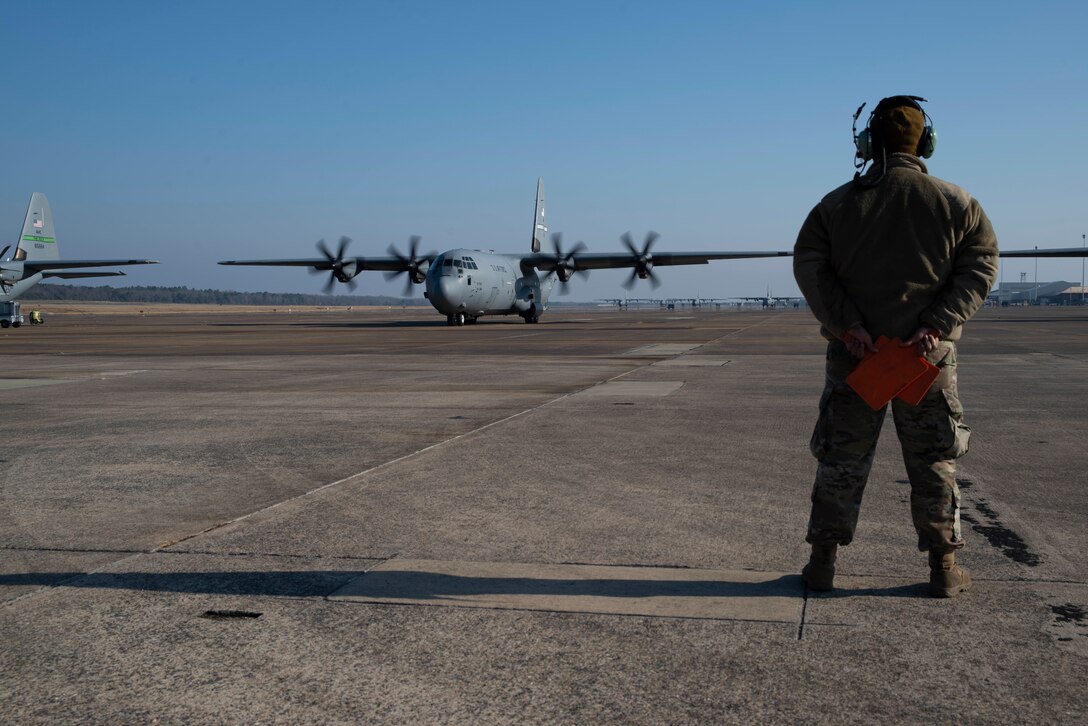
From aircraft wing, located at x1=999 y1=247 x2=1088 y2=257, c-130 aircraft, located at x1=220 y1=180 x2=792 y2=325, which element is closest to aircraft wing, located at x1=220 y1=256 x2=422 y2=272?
c-130 aircraft, located at x1=220 y1=180 x2=792 y2=325

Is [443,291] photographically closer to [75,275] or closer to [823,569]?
[75,275]

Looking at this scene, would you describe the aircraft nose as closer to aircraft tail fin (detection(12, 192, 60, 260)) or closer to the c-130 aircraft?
the c-130 aircraft

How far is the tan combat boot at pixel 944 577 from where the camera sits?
→ 158 inches

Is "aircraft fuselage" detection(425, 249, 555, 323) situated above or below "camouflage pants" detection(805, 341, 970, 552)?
above

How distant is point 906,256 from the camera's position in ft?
13.7

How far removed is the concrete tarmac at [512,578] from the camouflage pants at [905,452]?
303 mm

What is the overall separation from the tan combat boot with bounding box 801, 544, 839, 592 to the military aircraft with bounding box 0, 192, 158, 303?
48419 millimetres

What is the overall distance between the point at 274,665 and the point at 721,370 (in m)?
14.4

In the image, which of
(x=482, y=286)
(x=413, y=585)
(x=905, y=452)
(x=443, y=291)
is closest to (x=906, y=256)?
(x=905, y=452)

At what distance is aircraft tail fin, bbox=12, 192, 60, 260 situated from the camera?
50.5 meters

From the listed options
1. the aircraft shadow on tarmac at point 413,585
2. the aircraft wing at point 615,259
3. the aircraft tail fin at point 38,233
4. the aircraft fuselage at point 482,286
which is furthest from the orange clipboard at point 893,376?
the aircraft tail fin at point 38,233

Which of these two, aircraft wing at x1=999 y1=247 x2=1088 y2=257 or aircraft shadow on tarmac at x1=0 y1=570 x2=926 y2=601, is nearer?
aircraft shadow on tarmac at x1=0 y1=570 x2=926 y2=601

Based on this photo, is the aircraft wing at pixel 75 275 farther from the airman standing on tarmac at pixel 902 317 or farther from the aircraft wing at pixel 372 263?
the airman standing on tarmac at pixel 902 317

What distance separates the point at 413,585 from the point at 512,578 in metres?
0.46
